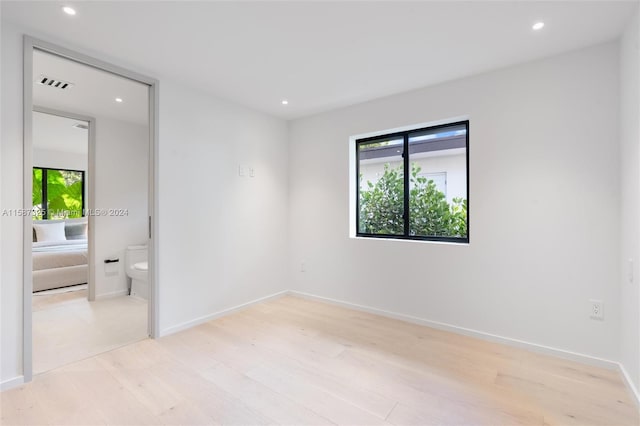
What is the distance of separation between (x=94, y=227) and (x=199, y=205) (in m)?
1.92

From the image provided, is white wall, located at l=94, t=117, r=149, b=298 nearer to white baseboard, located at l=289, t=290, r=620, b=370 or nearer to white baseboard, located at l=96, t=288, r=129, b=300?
white baseboard, located at l=96, t=288, r=129, b=300

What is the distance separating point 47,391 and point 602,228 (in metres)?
→ 4.09

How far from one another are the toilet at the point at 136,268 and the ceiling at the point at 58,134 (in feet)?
6.11

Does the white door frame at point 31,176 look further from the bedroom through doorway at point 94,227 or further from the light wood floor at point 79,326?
the light wood floor at point 79,326

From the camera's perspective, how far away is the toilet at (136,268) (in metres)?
4.11

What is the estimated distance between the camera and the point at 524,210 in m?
2.62

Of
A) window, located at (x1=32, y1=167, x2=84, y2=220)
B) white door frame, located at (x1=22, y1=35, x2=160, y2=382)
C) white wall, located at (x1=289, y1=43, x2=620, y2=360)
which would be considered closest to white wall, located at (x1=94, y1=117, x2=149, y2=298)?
white door frame, located at (x1=22, y1=35, x2=160, y2=382)

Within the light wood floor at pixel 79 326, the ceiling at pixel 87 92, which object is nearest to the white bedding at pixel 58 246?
the light wood floor at pixel 79 326

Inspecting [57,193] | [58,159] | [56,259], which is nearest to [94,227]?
[56,259]

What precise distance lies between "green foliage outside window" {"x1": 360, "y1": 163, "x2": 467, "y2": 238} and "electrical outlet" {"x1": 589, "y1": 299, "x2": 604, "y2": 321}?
1067 mm

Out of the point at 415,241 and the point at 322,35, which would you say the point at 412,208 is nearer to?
the point at 415,241

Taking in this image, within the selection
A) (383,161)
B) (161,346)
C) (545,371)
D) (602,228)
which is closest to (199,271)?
(161,346)

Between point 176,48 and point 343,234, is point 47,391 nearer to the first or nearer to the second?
point 176,48

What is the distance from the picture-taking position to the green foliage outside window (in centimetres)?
319
